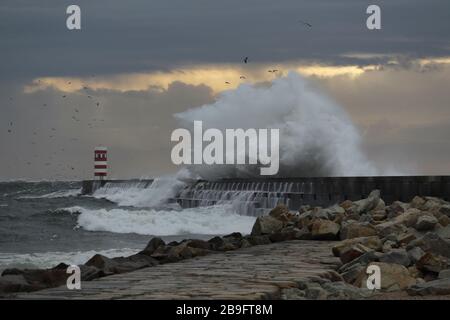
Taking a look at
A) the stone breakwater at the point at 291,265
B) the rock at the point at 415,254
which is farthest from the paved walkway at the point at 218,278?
the rock at the point at 415,254

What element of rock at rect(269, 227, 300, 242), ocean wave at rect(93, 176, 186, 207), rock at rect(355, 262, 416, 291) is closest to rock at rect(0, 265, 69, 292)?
rock at rect(355, 262, 416, 291)

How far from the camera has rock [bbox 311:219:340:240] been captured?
1020cm

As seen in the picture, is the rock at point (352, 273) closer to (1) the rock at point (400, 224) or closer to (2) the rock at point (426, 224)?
(1) the rock at point (400, 224)

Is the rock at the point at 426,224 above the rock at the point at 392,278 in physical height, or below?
above

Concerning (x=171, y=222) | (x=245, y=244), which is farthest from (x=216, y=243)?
(x=171, y=222)

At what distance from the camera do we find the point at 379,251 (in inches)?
320

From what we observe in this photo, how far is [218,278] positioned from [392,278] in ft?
4.50

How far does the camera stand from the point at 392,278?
6.67m

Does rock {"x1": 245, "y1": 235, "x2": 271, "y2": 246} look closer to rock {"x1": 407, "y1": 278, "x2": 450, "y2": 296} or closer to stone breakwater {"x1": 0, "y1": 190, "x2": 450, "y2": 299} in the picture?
stone breakwater {"x1": 0, "y1": 190, "x2": 450, "y2": 299}

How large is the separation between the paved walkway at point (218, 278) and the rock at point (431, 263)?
79 centimetres

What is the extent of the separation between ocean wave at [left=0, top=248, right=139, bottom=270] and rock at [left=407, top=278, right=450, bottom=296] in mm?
6803

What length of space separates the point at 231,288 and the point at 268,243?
4.26 m

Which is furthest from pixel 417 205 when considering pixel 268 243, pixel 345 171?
pixel 345 171

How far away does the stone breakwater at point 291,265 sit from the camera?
20.1 ft
